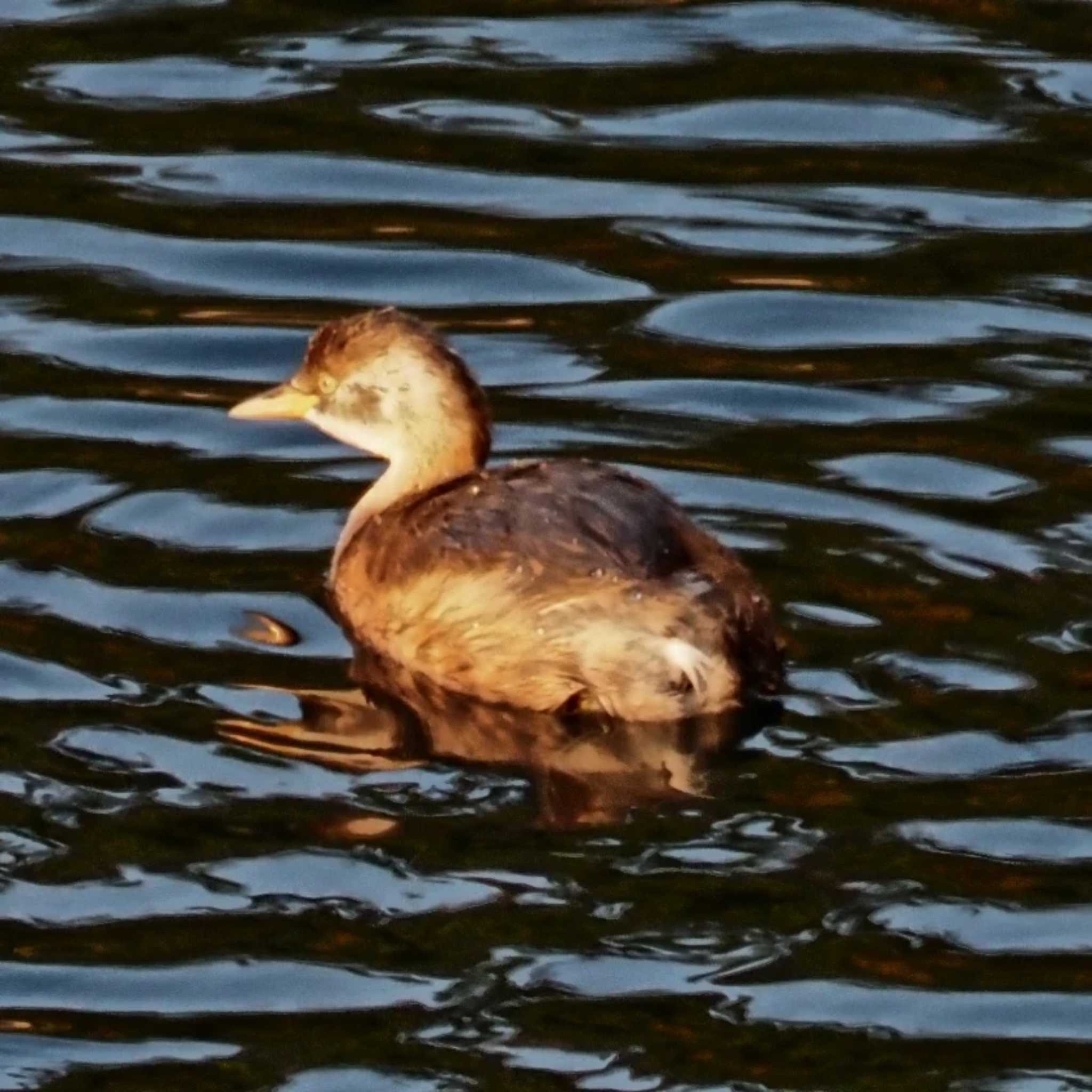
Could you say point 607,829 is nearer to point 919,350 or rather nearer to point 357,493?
point 357,493

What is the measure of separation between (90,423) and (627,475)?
2.12 metres

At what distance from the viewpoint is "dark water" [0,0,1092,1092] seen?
22.0ft

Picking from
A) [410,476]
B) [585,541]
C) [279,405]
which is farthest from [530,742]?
[279,405]

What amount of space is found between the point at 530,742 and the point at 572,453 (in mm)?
1848

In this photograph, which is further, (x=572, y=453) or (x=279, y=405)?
(x=572, y=453)

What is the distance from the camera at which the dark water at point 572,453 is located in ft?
22.0

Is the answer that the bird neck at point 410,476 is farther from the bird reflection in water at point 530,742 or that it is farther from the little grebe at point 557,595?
the bird reflection in water at point 530,742

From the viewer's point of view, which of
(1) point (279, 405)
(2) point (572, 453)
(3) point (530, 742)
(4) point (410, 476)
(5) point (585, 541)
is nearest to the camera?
(3) point (530, 742)

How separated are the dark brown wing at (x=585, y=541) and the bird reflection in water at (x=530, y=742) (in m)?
0.22

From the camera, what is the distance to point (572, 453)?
9703 mm

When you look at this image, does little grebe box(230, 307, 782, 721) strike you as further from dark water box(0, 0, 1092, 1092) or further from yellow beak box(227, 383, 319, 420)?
yellow beak box(227, 383, 319, 420)

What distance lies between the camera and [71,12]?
13008mm

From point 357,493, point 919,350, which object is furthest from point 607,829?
point 919,350

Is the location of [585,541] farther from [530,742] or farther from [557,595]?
[530,742]
